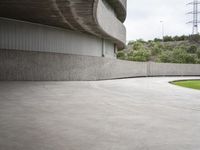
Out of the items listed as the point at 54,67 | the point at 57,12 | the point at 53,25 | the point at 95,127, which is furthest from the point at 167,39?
the point at 95,127

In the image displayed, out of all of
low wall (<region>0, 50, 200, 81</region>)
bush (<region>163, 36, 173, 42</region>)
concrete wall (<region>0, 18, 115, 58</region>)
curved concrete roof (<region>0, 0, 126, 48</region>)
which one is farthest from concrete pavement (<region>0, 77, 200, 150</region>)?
bush (<region>163, 36, 173, 42</region>)

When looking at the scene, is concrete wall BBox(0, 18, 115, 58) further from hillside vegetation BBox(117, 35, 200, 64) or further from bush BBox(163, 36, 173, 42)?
bush BBox(163, 36, 173, 42)

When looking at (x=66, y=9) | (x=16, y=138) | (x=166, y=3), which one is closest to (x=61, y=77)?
(x=66, y=9)

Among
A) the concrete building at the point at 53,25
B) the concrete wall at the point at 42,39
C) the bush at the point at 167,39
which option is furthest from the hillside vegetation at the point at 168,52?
the concrete wall at the point at 42,39

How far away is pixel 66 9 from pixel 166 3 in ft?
313

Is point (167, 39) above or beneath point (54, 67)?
above

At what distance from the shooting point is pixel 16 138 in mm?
5430

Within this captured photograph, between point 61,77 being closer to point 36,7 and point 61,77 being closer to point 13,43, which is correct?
point 13,43

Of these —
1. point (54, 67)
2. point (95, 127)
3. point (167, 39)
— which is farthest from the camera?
point (167, 39)

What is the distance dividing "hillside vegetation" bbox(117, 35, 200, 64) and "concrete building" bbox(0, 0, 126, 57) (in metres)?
35.8

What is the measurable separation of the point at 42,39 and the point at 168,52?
168 feet

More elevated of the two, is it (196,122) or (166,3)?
(166,3)

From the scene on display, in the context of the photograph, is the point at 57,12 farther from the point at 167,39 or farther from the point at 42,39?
the point at 167,39

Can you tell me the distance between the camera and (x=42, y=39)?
71.9 feet
